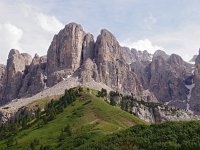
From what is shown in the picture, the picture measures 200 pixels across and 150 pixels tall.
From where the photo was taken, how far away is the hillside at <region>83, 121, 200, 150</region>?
155375 mm

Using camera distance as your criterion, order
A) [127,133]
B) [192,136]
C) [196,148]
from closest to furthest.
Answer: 1. [196,148]
2. [192,136]
3. [127,133]

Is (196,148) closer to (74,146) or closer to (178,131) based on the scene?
(178,131)

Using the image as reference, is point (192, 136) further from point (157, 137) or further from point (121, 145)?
point (121, 145)

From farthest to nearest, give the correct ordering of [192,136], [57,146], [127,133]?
1. [57,146]
2. [127,133]
3. [192,136]

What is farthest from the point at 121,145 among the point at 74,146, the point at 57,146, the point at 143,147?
the point at 57,146

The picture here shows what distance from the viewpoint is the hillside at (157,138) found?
510 ft

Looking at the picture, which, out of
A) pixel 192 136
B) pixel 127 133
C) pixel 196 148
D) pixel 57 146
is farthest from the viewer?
pixel 57 146

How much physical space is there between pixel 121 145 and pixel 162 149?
14.9 metres

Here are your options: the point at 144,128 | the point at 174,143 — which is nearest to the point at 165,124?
the point at 144,128

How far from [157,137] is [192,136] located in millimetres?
12323

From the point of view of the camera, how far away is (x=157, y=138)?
164 meters

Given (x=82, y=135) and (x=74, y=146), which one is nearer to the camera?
(x=74, y=146)

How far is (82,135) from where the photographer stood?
198 meters

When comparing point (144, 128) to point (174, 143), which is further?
point (144, 128)
